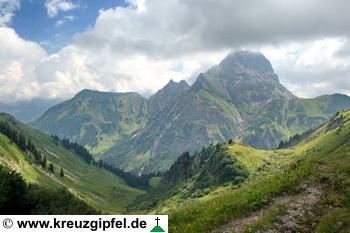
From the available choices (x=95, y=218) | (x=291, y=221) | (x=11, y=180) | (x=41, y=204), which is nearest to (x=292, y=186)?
(x=291, y=221)

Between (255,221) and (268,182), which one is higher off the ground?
(268,182)

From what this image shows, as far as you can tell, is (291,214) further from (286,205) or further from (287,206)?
(286,205)

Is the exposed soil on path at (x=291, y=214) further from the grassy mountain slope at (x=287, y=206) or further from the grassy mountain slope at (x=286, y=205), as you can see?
the grassy mountain slope at (x=286, y=205)

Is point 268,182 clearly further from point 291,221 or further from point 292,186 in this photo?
point 291,221

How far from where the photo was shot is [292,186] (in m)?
43.2

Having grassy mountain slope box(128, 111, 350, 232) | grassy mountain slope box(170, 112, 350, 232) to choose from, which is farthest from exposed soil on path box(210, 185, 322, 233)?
grassy mountain slope box(170, 112, 350, 232)

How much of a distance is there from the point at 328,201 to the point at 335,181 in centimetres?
347

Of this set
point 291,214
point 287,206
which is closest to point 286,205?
point 287,206

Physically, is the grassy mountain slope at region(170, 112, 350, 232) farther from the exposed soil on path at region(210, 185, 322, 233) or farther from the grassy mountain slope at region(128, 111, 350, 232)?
the exposed soil on path at region(210, 185, 322, 233)

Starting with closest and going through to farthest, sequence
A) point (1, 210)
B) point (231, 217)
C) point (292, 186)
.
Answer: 1. point (231, 217)
2. point (292, 186)
3. point (1, 210)

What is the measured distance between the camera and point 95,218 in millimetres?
30297

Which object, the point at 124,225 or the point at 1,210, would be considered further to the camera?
the point at 1,210

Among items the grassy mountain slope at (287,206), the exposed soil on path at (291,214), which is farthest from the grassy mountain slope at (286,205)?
the exposed soil on path at (291,214)

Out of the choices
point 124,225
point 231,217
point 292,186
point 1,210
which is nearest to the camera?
point 124,225
